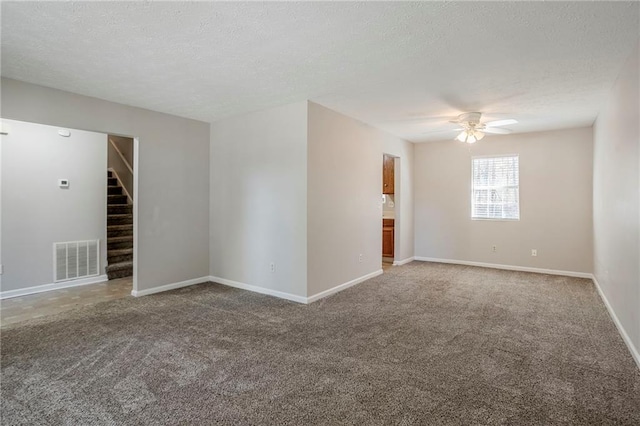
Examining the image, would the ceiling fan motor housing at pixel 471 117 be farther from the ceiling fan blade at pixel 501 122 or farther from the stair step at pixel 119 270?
the stair step at pixel 119 270

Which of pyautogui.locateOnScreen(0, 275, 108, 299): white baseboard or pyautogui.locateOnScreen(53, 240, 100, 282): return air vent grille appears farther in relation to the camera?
pyautogui.locateOnScreen(53, 240, 100, 282): return air vent grille

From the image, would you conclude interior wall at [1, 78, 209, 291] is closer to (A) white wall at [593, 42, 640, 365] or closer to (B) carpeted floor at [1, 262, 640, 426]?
(B) carpeted floor at [1, 262, 640, 426]

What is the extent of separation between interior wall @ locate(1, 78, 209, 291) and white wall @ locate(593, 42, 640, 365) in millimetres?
5033

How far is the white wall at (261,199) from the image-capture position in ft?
13.6

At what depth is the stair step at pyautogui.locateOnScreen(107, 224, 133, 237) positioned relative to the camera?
574cm

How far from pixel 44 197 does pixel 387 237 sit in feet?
18.9

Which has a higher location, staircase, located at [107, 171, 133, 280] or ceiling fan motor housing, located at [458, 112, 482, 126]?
ceiling fan motor housing, located at [458, 112, 482, 126]

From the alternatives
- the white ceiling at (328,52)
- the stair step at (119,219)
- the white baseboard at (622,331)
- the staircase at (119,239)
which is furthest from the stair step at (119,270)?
the white baseboard at (622,331)

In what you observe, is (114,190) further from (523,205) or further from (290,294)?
(523,205)

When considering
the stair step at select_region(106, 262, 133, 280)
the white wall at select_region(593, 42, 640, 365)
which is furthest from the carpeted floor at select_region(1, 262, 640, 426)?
the stair step at select_region(106, 262, 133, 280)

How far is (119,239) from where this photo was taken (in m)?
5.75

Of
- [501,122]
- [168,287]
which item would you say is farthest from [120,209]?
[501,122]

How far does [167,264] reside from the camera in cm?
472

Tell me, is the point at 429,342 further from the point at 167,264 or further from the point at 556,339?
the point at 167,264
